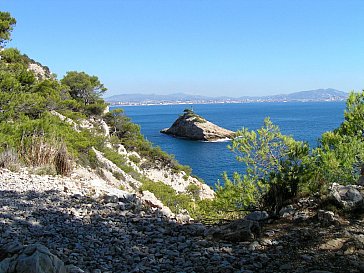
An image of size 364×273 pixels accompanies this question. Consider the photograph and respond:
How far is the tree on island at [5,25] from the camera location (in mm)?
19547

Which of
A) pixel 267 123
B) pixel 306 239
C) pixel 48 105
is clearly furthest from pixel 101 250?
pixel 48 105

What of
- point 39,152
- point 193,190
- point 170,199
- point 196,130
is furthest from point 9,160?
point 196,130

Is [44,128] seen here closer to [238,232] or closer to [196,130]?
[238,232]

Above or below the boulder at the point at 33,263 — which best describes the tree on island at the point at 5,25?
above

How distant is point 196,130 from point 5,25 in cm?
6915

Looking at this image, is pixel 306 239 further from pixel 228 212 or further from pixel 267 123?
pixel 267 123

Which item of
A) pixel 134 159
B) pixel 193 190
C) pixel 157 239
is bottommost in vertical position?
pixel 193 190

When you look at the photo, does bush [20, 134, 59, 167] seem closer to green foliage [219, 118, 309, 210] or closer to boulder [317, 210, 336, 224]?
green foliage [219, 118, 309, 210]

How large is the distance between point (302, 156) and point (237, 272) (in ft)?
15.0

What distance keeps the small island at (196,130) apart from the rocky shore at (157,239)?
75795 mm

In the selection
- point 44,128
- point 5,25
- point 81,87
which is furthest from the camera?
point 81,87

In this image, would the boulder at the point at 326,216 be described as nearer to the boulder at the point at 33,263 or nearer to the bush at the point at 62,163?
the boulder at the point at 33,263

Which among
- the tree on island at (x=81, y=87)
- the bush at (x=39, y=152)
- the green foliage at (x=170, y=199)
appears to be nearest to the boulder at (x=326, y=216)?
the bush at (x=39, y=152)

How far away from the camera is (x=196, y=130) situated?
8731 centimetres
